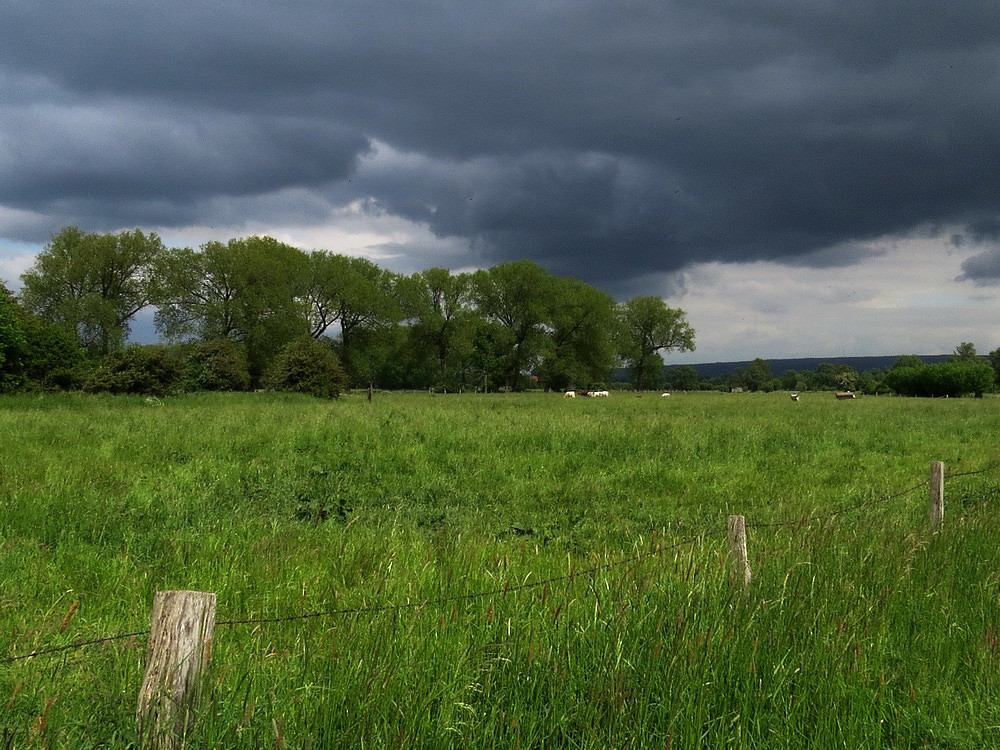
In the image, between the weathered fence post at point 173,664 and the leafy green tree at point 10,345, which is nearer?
the weathered fence post at point 173,664

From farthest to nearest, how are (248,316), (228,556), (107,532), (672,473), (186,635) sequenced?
(248,316) → (672,473) → (107,532) → (228,556) → (186,635)

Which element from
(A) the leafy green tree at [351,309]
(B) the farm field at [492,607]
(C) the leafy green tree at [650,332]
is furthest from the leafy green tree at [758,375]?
(B) the farm field at [492,607]

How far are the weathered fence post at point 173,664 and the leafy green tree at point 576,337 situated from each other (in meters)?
76.9

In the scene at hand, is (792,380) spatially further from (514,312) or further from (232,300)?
(232,300)

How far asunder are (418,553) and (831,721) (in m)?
4.48

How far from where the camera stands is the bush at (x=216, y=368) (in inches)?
1724

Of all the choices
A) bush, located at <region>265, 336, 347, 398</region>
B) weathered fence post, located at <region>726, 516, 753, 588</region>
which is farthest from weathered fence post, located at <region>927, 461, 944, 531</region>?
bush, located at <region>265, 336, 347, 398</region>

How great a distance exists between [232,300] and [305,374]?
2190 cm

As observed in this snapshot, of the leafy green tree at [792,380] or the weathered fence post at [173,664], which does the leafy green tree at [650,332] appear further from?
the weathered fence post at [173,664]

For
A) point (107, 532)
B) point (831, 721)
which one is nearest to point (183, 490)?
point (107, 532)

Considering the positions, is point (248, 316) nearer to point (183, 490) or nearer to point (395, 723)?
point (183, 490)

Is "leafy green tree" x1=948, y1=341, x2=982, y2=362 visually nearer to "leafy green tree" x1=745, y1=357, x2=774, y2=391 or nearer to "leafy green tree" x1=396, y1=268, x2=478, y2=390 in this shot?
"leafy green tree" x1=745, y1=357, x2=774, y2=391

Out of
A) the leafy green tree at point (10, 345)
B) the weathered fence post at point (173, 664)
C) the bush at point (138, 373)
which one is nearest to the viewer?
the weathered fence post at point (173, 664)

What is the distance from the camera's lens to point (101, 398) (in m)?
31.1
